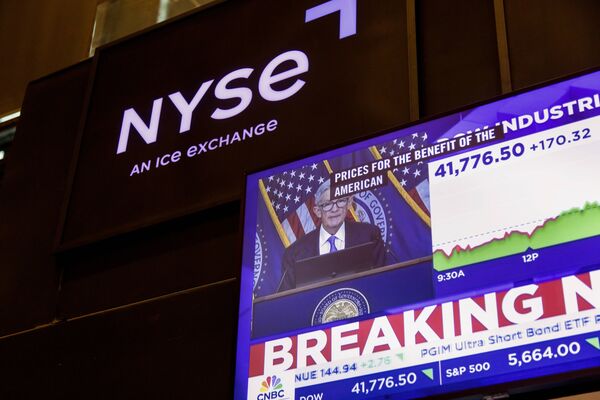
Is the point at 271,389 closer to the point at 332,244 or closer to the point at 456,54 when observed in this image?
the point at 332,244

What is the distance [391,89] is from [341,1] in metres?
0.64

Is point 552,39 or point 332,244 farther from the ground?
point 552,39

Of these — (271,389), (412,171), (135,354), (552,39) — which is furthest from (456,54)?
(135,354)

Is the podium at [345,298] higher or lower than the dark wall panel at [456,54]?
lower

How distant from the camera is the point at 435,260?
314cm

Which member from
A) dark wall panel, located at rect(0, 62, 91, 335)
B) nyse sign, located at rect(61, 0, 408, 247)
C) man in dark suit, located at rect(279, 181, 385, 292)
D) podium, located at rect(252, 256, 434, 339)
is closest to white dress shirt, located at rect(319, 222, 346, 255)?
man in dark suit, located at rect(279, 181, 385, 292)

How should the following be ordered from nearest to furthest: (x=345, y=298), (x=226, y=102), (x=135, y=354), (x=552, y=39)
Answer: (x=345, y=298) < (x=552, y=39) < (x=135, y=354) < (x=226, y=102)

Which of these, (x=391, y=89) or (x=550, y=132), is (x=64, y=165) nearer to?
(x=391, y=89)

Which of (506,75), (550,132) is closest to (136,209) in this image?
(506,75)

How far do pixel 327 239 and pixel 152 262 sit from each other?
3.70ft

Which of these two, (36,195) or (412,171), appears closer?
(412,171)

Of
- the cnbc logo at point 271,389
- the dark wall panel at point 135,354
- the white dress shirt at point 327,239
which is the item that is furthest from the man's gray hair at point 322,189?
the cnbc logo at point 271,389

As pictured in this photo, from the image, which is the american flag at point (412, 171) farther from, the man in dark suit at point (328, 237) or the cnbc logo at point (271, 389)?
the cnbc logo at point (271, 389)

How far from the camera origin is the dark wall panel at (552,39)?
12.4 feet
